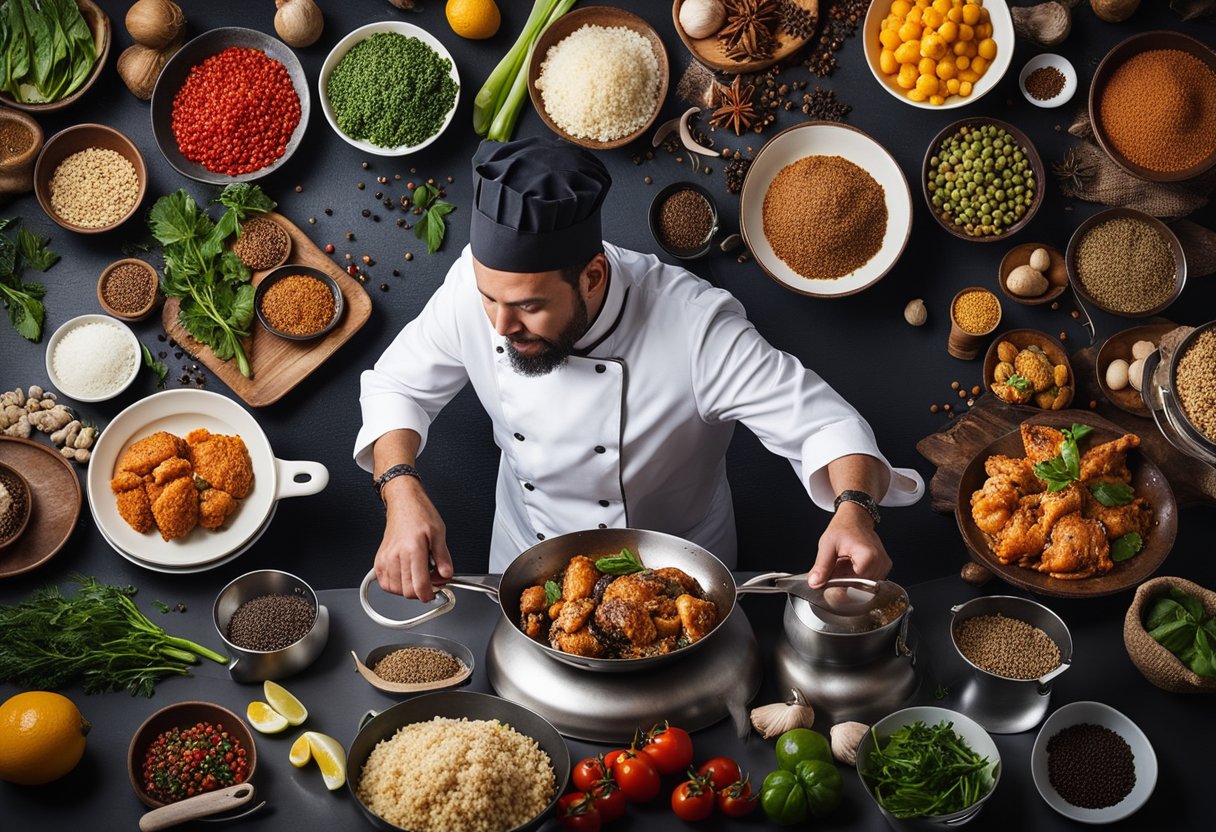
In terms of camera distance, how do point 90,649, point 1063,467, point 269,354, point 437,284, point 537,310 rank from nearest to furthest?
point 537,310 < point 90,649 < point 1063,467 < point 269,354 < point 437,284

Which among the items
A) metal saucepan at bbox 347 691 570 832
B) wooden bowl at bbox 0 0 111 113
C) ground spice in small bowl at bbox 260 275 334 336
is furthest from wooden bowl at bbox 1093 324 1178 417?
wooden bowl at bbox 0 0 111 113

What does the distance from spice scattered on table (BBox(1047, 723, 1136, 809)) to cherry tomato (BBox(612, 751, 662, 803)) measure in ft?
2.59

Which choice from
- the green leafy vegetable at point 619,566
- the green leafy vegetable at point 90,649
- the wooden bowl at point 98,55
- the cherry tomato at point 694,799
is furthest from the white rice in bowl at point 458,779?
the wooden bowl at point 98,55

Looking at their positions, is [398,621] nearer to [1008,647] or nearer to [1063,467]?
[1008,647]

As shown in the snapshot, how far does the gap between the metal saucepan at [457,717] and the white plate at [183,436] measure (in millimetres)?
1066

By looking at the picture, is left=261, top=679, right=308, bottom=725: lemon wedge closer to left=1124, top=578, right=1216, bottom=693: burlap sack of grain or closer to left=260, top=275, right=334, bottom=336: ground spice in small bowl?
left=260, top=275, right=334, bottom=336: ground spice in small bowl

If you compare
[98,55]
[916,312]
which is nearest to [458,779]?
[916,312]

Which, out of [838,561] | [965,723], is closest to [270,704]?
[838,561]

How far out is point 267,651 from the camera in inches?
84.1

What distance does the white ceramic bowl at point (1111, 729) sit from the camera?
191cm

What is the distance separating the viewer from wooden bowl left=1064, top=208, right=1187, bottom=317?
2.71 m

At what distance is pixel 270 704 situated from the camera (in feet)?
6.87

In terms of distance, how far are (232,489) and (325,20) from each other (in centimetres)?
150

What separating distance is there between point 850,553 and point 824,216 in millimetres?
1235
